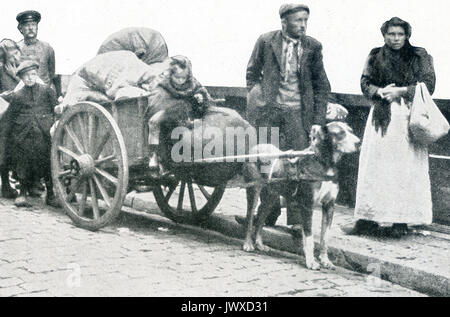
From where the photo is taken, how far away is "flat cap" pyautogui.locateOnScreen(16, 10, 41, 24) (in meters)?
9.43

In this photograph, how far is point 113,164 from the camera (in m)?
6.76

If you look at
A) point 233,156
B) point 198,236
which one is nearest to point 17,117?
point 198,236

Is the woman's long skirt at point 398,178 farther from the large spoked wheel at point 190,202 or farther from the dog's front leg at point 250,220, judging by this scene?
the large spoked wheel at point 190,202

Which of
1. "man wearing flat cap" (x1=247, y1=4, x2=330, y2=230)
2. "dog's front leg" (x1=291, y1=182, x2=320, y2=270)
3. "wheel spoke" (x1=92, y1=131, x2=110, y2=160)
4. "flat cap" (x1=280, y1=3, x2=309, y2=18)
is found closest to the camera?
"dog's front leg" (x1=291, y1=182, x2=320, y2=270)

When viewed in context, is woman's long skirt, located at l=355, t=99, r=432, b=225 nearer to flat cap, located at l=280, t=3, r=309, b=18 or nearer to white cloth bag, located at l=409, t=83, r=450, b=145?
white cloth bag, located at l=409, t=83, r=450, b=145

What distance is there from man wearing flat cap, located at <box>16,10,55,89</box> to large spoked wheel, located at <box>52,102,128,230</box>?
8.26ft

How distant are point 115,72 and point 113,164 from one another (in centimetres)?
101

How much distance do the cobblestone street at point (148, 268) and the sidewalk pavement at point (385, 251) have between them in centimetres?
13

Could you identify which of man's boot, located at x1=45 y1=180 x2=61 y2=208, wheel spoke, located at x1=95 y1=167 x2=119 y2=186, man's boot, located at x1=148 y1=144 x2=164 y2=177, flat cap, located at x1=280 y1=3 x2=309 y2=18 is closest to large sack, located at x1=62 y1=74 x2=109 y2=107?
wheel spoke, located at x1=95 y1=167 x2=119 y2=186

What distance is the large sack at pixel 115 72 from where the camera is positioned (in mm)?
7102

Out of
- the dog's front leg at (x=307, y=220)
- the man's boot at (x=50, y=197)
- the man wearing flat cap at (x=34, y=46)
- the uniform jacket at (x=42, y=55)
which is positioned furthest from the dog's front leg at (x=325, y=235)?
the uniform jacket at (x=42, y=55)

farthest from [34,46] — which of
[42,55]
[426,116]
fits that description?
[426,116]

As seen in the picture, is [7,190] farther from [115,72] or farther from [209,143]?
[209,143]
